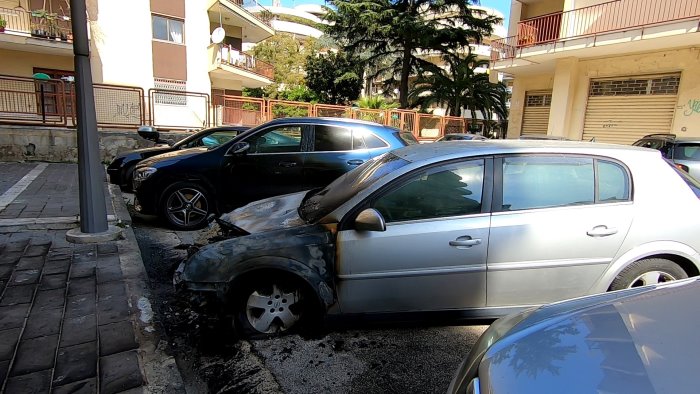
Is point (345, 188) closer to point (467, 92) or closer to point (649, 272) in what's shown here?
point (649, 272)

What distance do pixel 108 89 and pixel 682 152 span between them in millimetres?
14505

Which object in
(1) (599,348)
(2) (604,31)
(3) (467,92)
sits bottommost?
(1) (599,348)

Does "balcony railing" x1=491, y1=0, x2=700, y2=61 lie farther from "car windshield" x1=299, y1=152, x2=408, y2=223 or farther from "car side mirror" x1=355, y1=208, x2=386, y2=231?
"car side mirror" x1=355, y1=208, x2=386, y2=231

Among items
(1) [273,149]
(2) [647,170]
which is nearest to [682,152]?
(2) [647,170]

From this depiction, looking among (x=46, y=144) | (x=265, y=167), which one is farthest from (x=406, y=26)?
(x=265, y=167)

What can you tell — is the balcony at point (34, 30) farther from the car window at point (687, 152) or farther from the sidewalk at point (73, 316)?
the car window at point (687, 152)

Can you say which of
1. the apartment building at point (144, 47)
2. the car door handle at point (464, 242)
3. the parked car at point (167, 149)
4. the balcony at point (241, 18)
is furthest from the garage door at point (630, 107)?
the balcony at point (241, 18)

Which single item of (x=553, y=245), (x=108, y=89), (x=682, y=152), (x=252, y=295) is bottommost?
(x=252, y=295)

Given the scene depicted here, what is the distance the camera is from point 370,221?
9.55 feet

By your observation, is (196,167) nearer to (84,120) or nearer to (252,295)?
(84,120)

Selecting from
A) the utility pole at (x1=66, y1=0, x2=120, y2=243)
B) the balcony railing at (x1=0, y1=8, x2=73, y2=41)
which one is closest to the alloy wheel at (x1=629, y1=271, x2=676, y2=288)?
the utility pole at (x1=66, y1=0, x2=120, y2=243)

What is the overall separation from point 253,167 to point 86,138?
206cm

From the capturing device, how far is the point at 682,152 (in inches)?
322

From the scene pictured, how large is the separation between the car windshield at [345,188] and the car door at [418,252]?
10.1 inches
